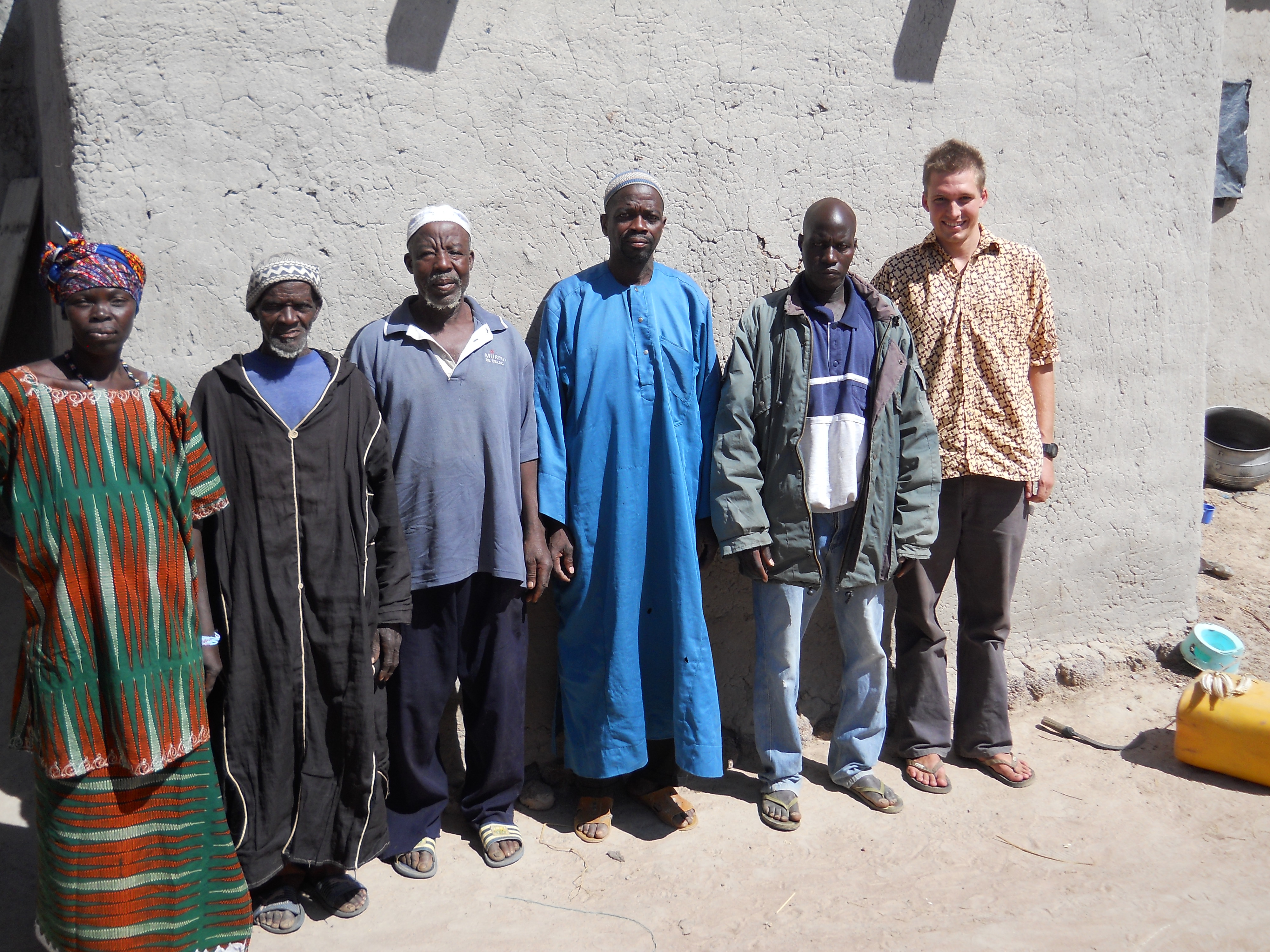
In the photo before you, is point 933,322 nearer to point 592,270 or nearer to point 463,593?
point 592,270

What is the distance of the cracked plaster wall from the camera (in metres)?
3.04

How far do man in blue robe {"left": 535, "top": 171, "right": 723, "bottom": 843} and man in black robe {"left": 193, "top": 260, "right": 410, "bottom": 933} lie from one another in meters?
0.64

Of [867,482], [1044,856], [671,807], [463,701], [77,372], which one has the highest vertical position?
[77,372]

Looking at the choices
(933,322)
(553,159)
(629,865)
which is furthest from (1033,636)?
(553,159)

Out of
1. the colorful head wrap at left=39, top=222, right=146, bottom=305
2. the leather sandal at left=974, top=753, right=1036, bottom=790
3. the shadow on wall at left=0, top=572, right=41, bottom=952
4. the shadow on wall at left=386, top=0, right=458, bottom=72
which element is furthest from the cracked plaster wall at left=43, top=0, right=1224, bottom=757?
the shadow on wall at left=0, top=572, right=41, bottom=952

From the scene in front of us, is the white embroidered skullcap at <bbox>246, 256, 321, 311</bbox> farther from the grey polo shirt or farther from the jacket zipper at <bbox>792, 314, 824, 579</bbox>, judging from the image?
the jacket zipper at <bbox>792, 314, 824, 579</bbox>

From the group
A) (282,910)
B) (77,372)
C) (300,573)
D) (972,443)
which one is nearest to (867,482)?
(972,443)

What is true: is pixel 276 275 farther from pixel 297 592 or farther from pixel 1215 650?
pixel 1215 650

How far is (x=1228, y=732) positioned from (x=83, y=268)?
13.0ft

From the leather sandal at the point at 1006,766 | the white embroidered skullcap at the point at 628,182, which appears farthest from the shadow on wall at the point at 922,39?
the leather sandal at the point at 1006,766

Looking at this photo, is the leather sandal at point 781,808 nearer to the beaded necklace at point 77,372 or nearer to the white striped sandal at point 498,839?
the white striped sandal at point 498,839

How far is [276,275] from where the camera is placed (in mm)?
2594

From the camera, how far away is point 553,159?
341cm

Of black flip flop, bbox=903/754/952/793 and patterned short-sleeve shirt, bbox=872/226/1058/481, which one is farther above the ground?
patterned short-sleeve shirt, bbox=872/226/1058/481
